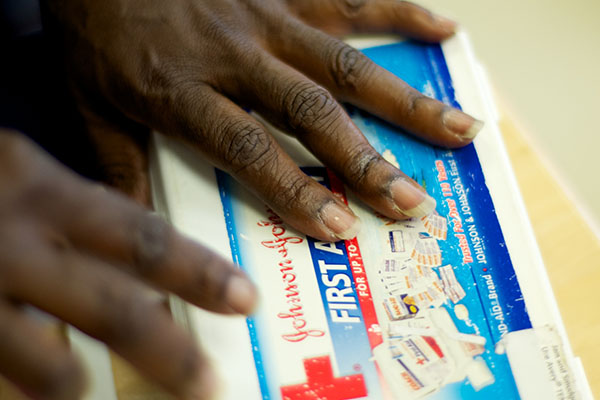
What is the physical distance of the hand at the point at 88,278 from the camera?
0.31 metres

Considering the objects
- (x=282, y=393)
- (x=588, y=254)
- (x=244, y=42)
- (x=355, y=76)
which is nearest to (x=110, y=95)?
(x=244, y=42)

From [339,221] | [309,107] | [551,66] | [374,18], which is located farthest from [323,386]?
[551,66]

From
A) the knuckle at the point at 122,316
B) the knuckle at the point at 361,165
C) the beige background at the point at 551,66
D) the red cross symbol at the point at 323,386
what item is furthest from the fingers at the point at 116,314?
the beige background at the point at 551,66

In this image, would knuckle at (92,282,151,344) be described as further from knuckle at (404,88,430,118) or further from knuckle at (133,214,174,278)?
knuckle at (404,88,430,118)

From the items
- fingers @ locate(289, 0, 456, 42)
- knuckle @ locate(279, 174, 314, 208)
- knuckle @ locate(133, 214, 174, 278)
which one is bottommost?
knuckle @ locate(133, 214, 174, 278)

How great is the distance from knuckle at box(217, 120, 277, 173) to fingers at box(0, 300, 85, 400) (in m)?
0.26

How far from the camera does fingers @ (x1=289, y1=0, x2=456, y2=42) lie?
25.8 inches

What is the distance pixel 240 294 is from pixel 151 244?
61mm

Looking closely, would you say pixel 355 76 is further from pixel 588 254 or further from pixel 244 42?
pixel 588 254

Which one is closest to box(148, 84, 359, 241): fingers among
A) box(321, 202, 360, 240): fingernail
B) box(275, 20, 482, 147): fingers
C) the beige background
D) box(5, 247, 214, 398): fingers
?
box(321, 202, 360, 240): fingernail

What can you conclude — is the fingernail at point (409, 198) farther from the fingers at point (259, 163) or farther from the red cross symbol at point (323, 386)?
the red cross symbol at point (323, 386)

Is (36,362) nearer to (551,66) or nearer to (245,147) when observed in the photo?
(245,147)

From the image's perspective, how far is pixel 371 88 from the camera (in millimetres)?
605

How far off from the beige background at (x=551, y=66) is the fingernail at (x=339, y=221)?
74 centimetres
